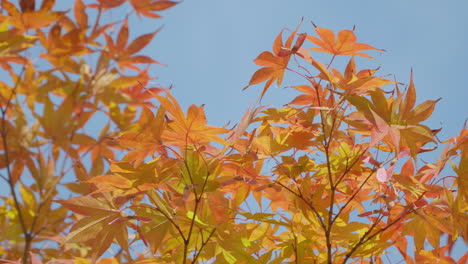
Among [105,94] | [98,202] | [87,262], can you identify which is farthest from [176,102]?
[105,94]

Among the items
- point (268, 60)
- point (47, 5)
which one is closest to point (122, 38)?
point (47, 5)

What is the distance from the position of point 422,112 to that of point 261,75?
225mm

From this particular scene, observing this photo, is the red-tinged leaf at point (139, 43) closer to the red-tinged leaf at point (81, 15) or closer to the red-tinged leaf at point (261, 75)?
the red-tinged leaf at point (81, 15)

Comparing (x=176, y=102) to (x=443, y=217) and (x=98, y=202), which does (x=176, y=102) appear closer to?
(x=98, y=202)

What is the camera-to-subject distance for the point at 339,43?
2.09 ft

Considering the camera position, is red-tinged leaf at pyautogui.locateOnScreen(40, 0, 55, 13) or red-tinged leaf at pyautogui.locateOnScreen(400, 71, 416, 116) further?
red-tinged leaf at pyautogui.locateOnScreen(40, 0, 55, 13)

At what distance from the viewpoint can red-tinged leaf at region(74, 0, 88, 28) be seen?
1.04m

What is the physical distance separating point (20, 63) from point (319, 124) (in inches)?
27.3

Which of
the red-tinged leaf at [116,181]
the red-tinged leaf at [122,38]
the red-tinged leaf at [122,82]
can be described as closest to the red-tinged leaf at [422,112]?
the red-tinged leaf at [116,181]

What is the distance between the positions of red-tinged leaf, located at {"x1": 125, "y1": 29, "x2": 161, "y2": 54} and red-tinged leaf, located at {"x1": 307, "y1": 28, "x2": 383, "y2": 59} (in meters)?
0.47

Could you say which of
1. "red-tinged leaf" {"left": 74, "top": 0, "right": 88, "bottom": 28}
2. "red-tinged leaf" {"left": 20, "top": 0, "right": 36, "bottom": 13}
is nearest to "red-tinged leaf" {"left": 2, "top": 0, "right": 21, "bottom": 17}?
"red-tinged leaf" {"left": 20, "top": 0, "right": 36, "bottom": 13}

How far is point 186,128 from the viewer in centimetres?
55

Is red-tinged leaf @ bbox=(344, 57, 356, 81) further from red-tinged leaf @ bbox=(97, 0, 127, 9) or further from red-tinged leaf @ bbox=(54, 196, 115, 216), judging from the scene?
red-tinged leaf @ bbox=(97, 0, 127, 9)

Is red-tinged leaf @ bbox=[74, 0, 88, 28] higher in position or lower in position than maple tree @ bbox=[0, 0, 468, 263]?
higher
